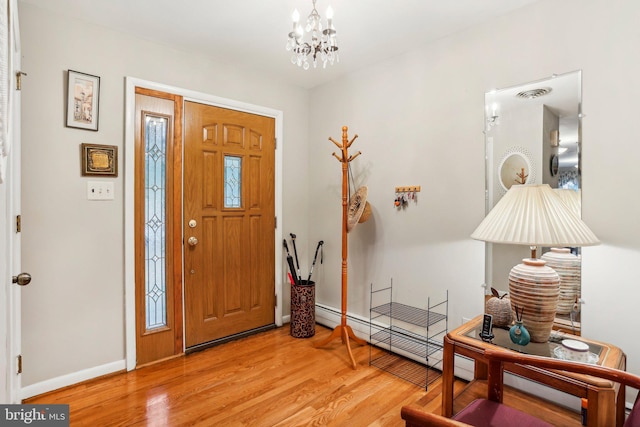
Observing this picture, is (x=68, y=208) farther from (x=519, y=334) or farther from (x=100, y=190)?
(x=519, y=334)

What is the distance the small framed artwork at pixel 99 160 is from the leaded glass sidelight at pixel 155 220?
216 mm

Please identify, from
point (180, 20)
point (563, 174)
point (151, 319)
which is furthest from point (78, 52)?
point (563, 174)

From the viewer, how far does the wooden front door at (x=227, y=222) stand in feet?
9.00

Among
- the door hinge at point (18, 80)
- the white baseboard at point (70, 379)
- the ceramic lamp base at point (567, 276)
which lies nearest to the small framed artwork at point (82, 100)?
the door hinge at point (18, 80)

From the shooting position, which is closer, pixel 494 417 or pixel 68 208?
pixel 494 417

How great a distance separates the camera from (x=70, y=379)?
7.31ft

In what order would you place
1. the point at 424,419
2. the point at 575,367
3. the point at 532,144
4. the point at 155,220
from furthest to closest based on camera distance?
the point at 155,220, the point at 532,144, the point at 575,367, the point at 424,419

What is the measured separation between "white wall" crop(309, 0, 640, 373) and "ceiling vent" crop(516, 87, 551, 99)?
8 cm

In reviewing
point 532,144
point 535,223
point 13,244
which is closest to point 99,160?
point 13,244

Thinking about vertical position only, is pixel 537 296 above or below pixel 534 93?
below

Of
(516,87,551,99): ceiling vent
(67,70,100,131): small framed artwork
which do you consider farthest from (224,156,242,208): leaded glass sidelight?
(516,87,551,99): ceiling vent

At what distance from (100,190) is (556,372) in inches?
106

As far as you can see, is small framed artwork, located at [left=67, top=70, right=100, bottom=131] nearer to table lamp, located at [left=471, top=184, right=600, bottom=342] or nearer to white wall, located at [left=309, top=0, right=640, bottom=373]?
white wall, located at [left=309, top=0, right=640, bottom=373]

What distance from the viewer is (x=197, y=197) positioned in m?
2.76
